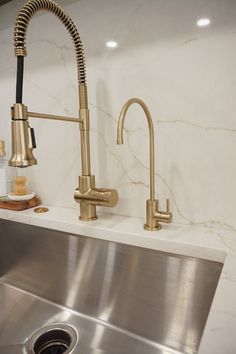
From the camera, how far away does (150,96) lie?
0.69m

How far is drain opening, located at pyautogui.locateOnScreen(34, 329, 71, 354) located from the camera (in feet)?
2.00

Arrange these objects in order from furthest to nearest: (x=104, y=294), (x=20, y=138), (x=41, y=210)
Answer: (x=41, y=210) < (x=104, y=294) < (x=20, y=138)

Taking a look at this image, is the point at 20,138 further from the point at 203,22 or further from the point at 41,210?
the point at 203,22

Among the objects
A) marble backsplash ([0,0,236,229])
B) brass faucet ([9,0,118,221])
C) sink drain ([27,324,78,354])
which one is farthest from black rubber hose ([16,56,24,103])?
sink drain ([27,324,78,354])

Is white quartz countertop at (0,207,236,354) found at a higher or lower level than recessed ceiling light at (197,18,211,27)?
lower

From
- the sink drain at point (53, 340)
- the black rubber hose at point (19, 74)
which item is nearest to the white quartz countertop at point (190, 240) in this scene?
the sink drain at point (53, 340)

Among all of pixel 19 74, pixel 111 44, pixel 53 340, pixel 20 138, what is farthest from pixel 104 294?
pixel 111 44

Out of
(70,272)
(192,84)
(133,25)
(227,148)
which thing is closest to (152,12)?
(133,25)

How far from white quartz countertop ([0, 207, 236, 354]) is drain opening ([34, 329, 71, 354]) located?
0.82 feet

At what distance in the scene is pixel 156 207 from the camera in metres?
0.65

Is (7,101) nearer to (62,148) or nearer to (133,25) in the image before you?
(62,148)

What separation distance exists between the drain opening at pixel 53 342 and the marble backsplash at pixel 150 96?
0.35 meters

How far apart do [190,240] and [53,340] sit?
0.42m

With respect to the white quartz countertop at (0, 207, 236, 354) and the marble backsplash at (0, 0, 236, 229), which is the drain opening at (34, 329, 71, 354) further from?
the marble backsplash at (0, 0, 236, 229)
